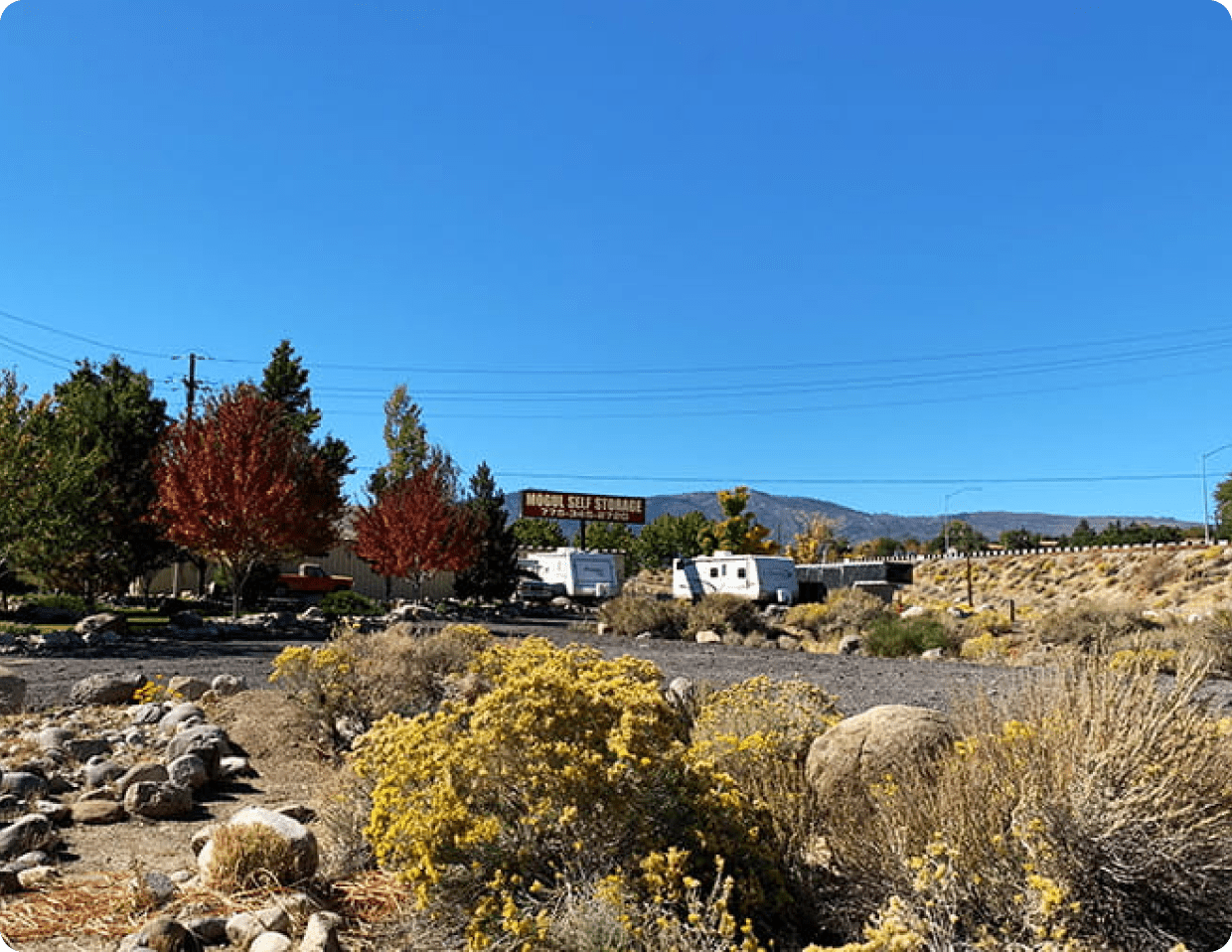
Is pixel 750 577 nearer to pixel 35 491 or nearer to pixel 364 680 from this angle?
pixel 35 491

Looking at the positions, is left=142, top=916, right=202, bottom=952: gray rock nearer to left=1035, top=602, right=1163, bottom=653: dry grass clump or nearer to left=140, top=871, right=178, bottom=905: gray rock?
left=140, top=871, right=178, bottom=905: gray rock

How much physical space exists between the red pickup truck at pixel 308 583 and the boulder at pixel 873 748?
105ft

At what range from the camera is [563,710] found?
3.96 m

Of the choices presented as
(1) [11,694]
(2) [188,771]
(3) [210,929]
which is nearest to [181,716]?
(2) [188,771]

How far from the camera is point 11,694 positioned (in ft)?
31.4

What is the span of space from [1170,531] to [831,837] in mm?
70550

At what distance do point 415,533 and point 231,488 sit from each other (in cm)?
988

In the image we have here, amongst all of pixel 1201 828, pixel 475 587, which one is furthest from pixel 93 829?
pixel 475 587

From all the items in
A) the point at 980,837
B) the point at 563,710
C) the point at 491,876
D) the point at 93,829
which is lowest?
the point at 93,829

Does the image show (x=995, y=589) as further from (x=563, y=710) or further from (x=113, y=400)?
(x=563, y=710)

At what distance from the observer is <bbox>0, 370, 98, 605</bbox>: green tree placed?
1866 cm

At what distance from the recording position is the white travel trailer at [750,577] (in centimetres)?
3338

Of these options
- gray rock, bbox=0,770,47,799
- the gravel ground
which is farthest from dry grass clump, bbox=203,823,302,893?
the gravel ground

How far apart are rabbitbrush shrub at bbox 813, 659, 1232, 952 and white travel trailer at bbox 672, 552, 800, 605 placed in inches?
1122
